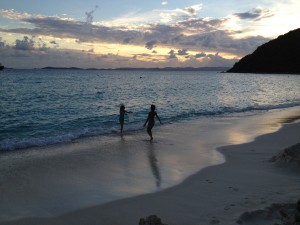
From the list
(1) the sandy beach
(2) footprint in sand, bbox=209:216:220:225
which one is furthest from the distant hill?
(2) footprint in sand, bbox=209:216:220:225

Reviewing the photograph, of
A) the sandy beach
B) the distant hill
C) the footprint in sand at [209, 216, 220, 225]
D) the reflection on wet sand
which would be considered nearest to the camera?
the footprint in sand at [209, 216, 220, 225]

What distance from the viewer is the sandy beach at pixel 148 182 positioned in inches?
286

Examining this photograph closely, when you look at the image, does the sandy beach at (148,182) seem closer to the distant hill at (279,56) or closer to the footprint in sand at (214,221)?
the footprint in sand at (214,221)

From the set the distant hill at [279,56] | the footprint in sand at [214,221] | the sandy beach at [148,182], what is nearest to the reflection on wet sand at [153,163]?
the sandy beach at [148,182]

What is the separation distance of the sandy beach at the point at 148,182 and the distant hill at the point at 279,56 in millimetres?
155768

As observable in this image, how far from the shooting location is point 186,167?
11.5 m

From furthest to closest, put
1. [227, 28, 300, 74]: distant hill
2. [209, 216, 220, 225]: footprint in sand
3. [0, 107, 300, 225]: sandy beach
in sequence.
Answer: [227, 28, 300, 74]: distant hill
[0, 107, 300, 225]: sandy beach
[209, 216, 220, 225]: footprint in sand

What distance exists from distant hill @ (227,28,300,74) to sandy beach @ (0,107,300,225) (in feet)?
511

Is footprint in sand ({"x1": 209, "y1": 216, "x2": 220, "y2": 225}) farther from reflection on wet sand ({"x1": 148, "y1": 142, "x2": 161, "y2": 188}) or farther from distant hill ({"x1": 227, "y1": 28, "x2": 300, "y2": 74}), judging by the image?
distant hill ({"x1": 227, "y1": 28, "x2": 300, "y2": 74})

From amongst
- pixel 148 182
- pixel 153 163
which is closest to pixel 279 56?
pixel 153 163

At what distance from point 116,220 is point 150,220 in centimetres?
159

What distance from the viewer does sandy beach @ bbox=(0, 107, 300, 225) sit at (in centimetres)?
725

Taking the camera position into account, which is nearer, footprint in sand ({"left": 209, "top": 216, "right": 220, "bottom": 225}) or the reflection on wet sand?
footprint in sand ({"left": 209, "top": 216, "right": 220, "bottom": 225})

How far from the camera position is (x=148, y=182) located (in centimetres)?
971
